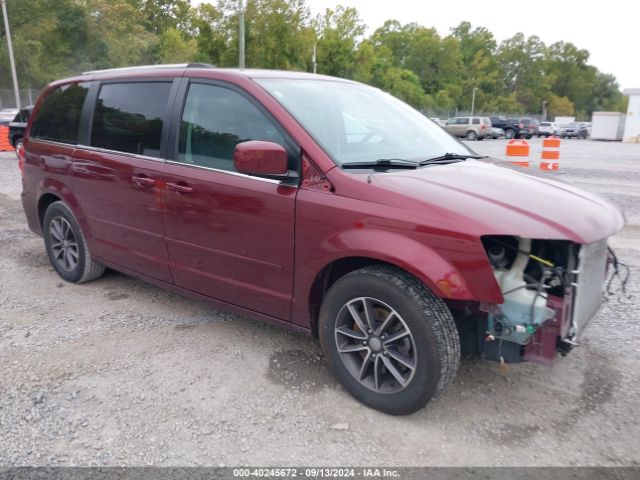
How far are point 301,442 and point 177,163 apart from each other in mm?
2050

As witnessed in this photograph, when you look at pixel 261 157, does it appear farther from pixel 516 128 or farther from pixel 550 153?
pixel 516 128

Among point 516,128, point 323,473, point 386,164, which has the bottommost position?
point 323,473

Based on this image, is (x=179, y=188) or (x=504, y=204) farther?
(x=179, y=188)

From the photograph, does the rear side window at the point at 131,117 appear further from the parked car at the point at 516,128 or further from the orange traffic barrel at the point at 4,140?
the parked car at the point at 516,128

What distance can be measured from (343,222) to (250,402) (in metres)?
1.17

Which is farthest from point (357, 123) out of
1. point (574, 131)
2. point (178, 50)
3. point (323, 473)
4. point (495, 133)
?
point (574, 131)

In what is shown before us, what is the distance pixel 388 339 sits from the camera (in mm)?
2889

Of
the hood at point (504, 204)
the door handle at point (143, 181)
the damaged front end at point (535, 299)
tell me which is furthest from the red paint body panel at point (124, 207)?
the damaged front end at point (535, 299)

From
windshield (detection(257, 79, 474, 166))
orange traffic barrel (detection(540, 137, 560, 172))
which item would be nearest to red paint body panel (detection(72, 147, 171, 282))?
windshield (detection(257, 79, 474, 166))

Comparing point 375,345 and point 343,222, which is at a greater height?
point 343,222

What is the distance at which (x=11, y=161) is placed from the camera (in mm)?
15641

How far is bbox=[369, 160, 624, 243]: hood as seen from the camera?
2553 millimetres

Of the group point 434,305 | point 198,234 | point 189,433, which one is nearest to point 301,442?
point 189,433

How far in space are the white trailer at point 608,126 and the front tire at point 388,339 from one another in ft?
154
